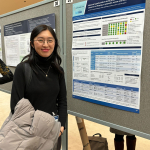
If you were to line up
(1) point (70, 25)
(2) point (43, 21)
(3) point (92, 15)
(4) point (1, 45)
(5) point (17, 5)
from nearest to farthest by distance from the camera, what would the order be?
(3) point (92, 15) < (1) point (70, 25) < (2) point (43, 21) < (4) point (1, 45) < (5) point (17, 5)

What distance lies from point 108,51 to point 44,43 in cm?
37

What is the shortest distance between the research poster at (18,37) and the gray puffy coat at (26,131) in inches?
29.1

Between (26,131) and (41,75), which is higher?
(41,75)

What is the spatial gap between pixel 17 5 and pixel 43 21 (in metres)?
5.28

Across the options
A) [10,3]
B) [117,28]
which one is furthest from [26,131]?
[10,3]

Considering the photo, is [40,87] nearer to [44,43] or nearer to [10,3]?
[44,43]

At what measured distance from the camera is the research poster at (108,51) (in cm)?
79

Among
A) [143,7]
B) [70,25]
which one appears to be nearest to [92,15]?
[70,25]

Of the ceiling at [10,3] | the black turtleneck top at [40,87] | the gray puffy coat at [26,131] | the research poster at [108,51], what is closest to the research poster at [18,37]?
the research poster at [108,51]

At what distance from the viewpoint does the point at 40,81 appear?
0.82 metres

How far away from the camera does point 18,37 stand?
141 centimetres

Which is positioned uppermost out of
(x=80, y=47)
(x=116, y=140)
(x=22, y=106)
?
(x=80, y=47)

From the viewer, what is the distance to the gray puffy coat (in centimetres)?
65

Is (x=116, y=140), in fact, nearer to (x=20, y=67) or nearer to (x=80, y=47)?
(x=80, y=47)
